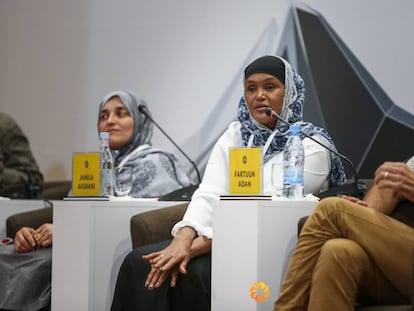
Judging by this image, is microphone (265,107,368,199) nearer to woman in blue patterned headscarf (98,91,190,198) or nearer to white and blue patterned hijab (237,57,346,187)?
white and blue patterned hijab (237,57,346,187)

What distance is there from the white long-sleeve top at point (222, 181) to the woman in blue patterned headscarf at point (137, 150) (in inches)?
20.7

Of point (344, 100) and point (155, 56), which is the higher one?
point (155, 56)

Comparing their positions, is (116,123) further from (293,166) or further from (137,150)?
(293,166)

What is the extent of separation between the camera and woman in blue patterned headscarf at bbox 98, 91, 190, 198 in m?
3.29

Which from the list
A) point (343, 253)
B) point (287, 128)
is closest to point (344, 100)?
point (287, 128)

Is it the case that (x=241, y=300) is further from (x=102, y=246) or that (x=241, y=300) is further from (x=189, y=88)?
(x=189, y=88)

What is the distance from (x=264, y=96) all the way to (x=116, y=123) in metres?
0.94

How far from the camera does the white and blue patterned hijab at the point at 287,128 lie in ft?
8.98

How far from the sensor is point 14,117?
4.39 m

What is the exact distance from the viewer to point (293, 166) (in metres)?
2.46

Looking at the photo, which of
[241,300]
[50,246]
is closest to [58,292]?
[50,246]

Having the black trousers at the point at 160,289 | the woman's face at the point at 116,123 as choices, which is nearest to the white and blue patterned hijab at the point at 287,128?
the black trousers at the point at 160,289

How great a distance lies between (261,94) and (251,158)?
1.50 feet

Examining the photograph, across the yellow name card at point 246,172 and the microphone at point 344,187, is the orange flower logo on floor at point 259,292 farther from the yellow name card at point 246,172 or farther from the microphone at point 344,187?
the microphone at point 344,187
